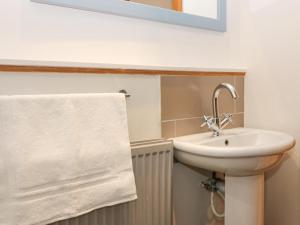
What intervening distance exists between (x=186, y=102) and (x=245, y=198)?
44cm

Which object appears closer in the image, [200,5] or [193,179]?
[193,179]

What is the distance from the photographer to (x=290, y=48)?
1.21 m

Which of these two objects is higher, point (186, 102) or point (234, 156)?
point (186, 102)

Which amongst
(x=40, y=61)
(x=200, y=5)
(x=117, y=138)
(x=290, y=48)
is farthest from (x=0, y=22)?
(x=290, y=48)

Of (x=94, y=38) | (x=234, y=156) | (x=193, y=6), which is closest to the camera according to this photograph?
(x=234, y=156)

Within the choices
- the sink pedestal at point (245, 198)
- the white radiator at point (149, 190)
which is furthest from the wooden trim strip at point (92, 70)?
the sink pedestal at point (245, 198)

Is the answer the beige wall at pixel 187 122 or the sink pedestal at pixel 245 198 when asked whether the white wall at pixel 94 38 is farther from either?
the sink pedestal at pixel 245 198

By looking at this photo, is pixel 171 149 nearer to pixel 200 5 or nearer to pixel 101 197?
pixel 101 197

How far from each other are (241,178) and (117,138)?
49 centimetres

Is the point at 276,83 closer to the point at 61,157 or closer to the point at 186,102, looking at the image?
the point at 186,102

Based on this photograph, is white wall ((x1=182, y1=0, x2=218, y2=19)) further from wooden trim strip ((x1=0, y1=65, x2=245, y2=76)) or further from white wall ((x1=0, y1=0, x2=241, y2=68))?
wooden trim strip ((x1=0, y1=65, x2=245, y2=76))

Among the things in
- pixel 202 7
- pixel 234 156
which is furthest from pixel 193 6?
pixel 234 156

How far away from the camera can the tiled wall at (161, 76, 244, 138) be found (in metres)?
1.07

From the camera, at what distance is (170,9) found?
1151mm
